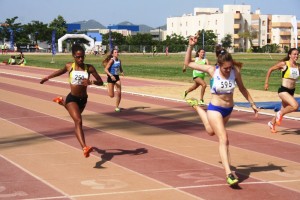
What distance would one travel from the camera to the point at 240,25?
535 ft

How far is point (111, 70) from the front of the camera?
1772cm

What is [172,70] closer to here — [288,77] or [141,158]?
[288,77]

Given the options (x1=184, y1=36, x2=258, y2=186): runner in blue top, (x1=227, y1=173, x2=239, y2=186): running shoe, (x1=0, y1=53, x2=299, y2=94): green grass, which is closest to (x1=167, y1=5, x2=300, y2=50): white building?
(x1=0, y1=53, x2=299, y2=94): green grass

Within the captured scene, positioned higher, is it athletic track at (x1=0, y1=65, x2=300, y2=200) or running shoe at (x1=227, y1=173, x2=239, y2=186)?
running shoe at (x1=227, y1=173, x2=239, y2=186)

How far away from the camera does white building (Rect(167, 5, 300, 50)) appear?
6280 inches

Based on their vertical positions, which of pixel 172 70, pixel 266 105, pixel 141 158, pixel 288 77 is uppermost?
pixel 288 77

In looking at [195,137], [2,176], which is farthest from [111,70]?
[2,176]

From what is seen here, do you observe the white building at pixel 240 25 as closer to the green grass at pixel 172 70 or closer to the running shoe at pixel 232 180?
the green grass at pixel 172 70

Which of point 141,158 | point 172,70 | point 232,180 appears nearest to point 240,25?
point 172,70

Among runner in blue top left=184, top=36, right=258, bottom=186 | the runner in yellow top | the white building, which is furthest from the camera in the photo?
the white building

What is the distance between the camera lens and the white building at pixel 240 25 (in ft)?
523

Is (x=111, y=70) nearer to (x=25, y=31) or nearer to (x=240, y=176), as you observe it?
(x=240, y=176)

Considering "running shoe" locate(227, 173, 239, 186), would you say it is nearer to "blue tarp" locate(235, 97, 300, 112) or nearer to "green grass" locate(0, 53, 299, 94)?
"blue tarp" locate(235, 97, 300, 112)

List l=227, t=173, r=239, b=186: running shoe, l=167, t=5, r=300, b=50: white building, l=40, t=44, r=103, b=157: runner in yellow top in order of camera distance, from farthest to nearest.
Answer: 1. l=167, t=5, r=300, b=50: white building
2. l=40, t=44, r=103, b=157: runner in yellow top
3. l=227, t=173, r=239, b=186: running shoe
